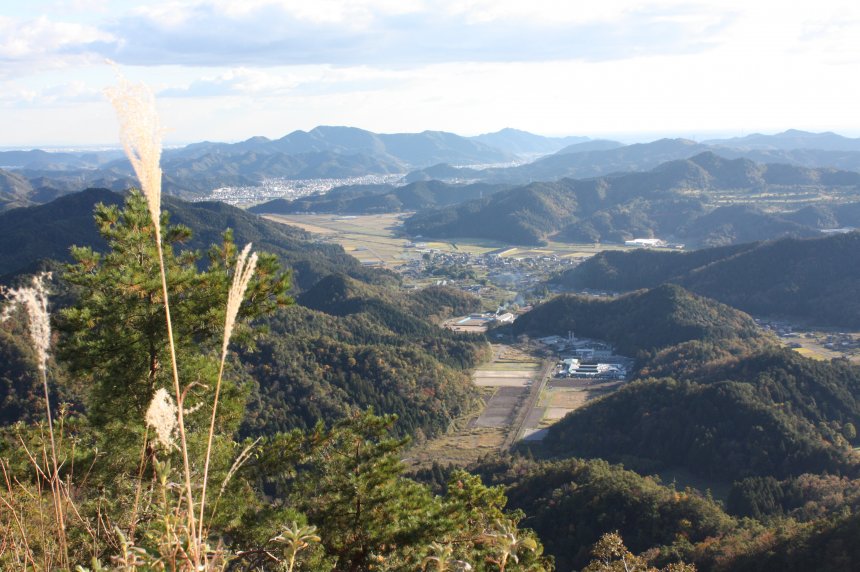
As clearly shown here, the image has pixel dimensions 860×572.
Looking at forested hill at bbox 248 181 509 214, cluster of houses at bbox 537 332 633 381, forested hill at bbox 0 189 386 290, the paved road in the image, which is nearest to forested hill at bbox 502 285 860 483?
the paved road

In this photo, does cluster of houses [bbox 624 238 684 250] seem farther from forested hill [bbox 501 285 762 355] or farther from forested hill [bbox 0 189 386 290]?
forested hill [bbox 501 285 762 355]

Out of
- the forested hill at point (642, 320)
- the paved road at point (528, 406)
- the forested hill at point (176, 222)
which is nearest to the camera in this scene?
the paved road at point (528, 406)

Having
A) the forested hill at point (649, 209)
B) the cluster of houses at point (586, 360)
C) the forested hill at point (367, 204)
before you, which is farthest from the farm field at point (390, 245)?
the cluster of houses at point (586, 360)

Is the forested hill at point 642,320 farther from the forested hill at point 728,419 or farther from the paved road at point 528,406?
the paved road at point 528,406

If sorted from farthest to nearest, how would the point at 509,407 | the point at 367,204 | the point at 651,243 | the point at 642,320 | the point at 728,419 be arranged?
the point at 367,204
the point at 651,243
the point at 642,320
the point at 509,407
the point at 728,419

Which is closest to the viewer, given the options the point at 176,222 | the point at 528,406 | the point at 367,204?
the point at 528,406

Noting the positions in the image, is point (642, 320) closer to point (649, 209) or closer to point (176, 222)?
point (176, 222)

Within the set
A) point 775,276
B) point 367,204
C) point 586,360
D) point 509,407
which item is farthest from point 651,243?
point 367,204
